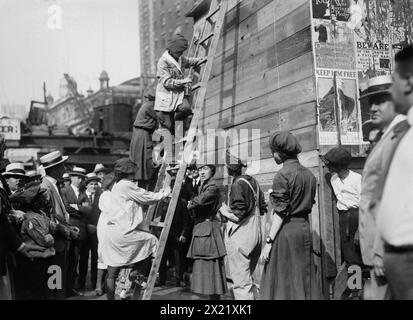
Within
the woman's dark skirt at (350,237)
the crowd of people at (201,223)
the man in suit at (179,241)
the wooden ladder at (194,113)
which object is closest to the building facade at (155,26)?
the wooden ladder at (194,113)

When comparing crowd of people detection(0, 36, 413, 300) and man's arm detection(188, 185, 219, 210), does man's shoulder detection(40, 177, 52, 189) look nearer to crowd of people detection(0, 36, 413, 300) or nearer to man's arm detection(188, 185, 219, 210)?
crowd of people detection(0, 36, 413, 300)

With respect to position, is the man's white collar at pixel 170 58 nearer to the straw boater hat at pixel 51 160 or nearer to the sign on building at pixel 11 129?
the straw boater hat at pixel 51 160

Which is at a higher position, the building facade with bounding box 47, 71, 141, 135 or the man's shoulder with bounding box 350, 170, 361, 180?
the building facade with bounding box 47, 71, 141, 135

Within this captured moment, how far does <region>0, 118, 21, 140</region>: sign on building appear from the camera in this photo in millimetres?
16906

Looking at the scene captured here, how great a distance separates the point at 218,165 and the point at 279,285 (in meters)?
3.79

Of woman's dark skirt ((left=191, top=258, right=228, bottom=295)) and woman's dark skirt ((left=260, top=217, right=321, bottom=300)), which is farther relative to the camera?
woman's dark skirt ((left=191, top=258, right=228, bottom=295))

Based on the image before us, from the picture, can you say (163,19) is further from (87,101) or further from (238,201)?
(238,201)

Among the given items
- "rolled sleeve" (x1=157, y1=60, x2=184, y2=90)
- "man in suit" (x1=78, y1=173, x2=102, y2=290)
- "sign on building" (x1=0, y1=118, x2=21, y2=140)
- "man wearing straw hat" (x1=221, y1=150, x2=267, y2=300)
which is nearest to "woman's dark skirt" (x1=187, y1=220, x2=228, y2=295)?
"man wearing straw hat" (x1=221, y1=150, x2=267, y2=300)

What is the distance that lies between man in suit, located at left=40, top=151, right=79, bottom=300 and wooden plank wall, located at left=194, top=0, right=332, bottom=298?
9.28 ft

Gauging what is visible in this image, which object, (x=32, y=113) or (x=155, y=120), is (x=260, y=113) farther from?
(x=32, y=113)

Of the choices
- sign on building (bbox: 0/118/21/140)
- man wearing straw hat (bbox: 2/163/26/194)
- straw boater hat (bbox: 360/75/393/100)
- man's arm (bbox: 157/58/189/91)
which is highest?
sign on building (bbox: 0/118/21/140)

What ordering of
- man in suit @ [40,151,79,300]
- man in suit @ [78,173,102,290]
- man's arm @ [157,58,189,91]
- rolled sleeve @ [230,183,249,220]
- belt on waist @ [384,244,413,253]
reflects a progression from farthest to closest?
man in suit @ [78,173,102,290] < man's arm @ [157,58,189,91] < rolled sleeve @ [230,183,249,220] < man in suit @ [40,151,79,300] < belt on waist @ [384,244,413,253]

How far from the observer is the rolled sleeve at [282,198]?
4750mm
